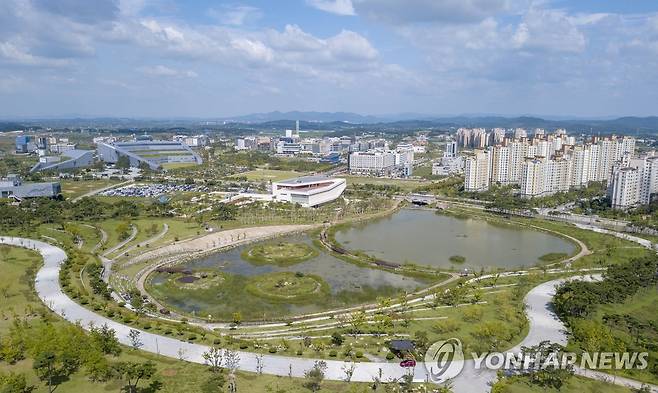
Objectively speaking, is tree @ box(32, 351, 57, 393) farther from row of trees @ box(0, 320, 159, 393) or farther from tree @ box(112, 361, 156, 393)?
tree @ box(112, 361, 156, 393)

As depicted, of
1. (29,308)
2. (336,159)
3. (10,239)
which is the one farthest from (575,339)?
(336,159)

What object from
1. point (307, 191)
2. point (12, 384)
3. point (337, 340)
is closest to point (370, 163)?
point (307, 191)

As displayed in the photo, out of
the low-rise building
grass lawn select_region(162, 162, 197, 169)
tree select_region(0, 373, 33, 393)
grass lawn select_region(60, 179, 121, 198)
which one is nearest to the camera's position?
tree select_region(0, 373, 33, 393)

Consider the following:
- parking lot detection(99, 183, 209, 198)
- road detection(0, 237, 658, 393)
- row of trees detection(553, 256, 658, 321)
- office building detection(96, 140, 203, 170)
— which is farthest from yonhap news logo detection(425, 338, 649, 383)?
office building detection(96, 140, 203, 170)

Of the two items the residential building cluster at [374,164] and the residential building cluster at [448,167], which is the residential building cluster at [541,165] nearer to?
the residential building cluster at [448,167]

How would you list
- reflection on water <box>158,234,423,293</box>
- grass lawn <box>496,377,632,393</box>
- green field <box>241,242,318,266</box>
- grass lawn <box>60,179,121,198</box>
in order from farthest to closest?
grass lawn <box>60,179,121,198</box>, green field <box>241,242,318,266</box>, reflection on water <box>158,234,423,293</box>, grass lawn <box>496,377,632,393</box>

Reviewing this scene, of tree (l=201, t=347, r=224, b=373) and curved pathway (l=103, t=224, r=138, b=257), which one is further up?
tree (l=201, t=347, r=224, b=373)
